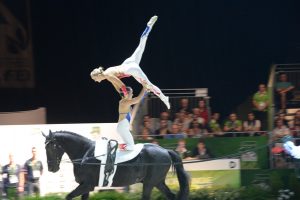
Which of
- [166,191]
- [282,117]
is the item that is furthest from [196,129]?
[166,191]

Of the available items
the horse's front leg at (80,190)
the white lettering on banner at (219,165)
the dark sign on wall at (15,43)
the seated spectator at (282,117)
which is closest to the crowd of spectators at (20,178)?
the horse's front leg at (80,190)

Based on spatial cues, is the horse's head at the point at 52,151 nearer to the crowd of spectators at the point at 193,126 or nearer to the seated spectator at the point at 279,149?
the crowd of spectators at the point at 193,126

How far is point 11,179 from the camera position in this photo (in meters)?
12.6

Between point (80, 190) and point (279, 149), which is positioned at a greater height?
point (279, 149)

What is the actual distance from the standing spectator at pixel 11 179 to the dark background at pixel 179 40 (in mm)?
4167

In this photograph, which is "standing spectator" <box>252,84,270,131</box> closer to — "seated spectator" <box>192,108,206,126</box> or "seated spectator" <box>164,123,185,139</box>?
"seated spectator" <box>192,108,206,126</box>

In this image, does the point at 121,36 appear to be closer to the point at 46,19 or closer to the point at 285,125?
the point at 46,19

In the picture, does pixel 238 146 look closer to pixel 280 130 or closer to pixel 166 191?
pixel 280 130

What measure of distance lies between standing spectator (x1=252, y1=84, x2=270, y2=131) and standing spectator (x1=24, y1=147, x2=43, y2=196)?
4.15 meters

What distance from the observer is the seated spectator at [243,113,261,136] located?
13.7 m

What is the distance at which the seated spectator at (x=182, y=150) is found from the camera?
13195mm

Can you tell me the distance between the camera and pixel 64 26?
17.1 meters

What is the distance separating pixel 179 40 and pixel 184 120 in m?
3.26

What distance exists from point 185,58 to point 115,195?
5468 millimetres
